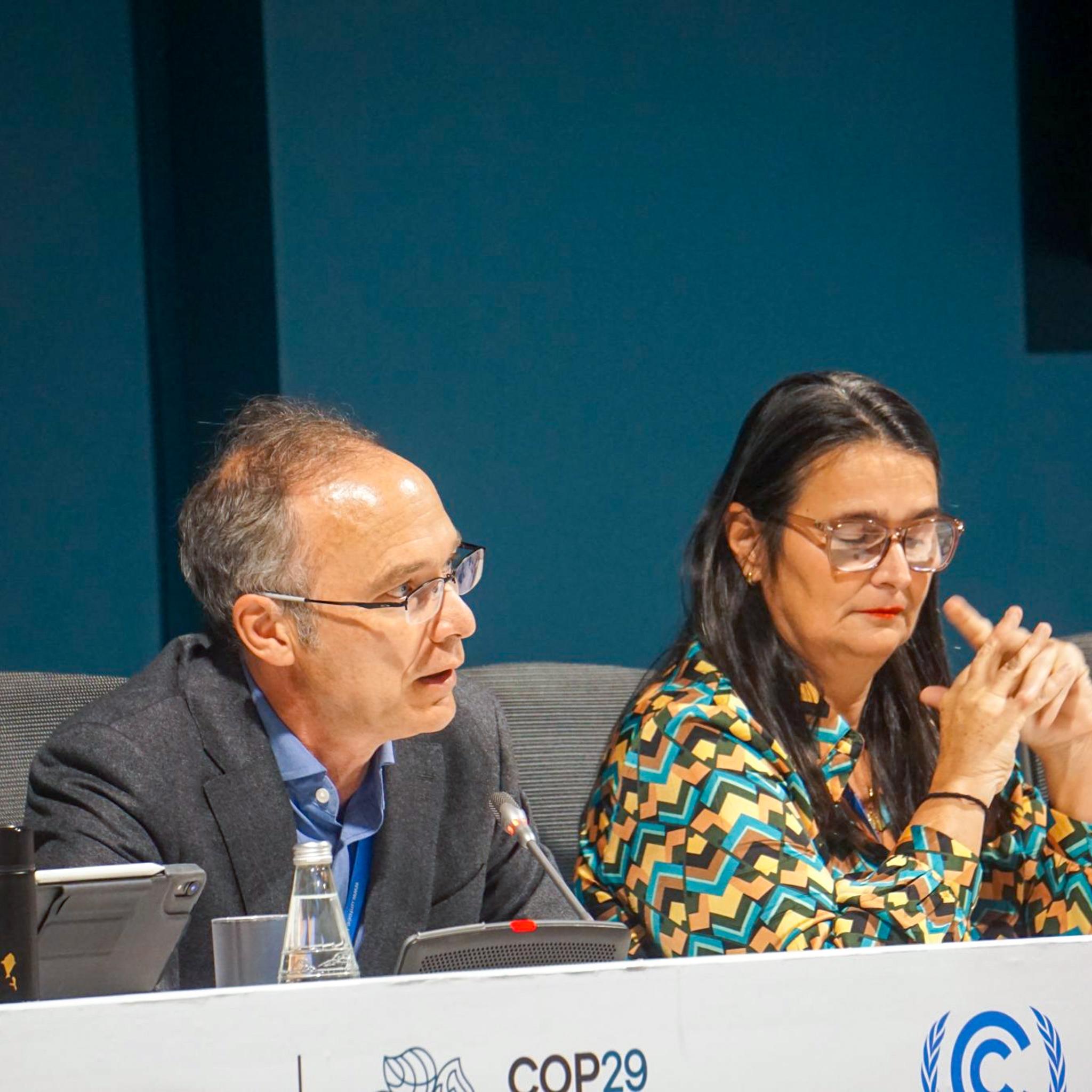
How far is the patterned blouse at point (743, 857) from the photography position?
1810mm

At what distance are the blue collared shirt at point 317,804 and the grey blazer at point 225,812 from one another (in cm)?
2

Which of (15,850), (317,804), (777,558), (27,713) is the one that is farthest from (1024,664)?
(15,850)

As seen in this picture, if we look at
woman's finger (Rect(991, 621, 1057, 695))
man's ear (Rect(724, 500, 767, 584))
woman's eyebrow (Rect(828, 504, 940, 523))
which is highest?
woman's eyebrow (Rect(828, 504, 940, 523))

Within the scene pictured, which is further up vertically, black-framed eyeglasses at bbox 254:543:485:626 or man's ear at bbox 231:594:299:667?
black-framed eyeglasses at bbox 254:543:485:626

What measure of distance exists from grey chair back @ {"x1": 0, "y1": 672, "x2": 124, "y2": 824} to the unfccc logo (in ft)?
4.12

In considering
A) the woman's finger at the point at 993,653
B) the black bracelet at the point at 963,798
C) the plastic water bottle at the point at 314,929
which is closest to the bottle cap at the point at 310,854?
the plastic water bottle at the point at 314,929

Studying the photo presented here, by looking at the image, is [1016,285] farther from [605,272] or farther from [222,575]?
[222,575]

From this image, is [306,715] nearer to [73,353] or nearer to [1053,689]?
[1053,689]

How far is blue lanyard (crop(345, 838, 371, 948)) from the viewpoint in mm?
1818

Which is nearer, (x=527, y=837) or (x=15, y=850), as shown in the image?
(x=15, y=850)

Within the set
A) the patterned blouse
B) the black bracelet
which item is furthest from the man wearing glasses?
the black bracelet

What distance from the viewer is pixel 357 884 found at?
184 cm

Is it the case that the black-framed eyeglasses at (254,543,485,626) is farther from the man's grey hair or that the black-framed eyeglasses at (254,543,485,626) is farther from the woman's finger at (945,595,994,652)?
the woman's finger at (945,595,994,652)

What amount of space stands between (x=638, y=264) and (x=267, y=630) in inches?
56.9
